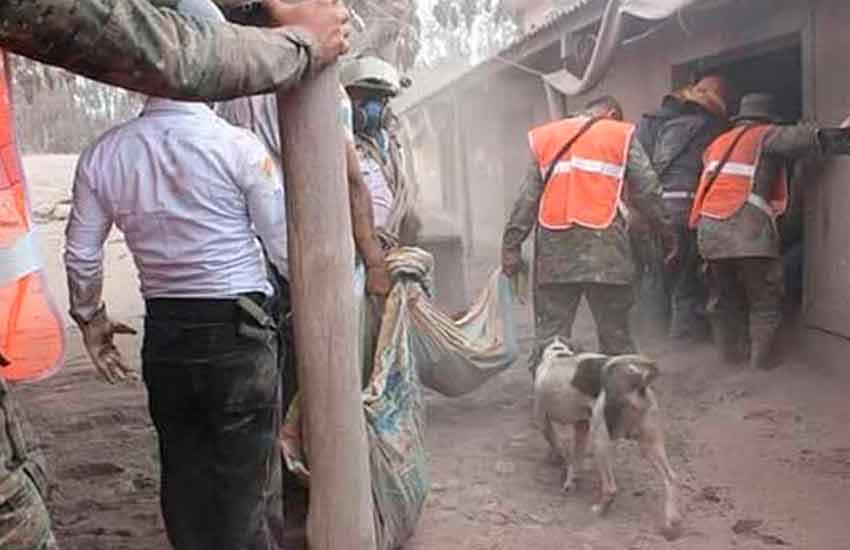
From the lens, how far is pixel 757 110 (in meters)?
6.34

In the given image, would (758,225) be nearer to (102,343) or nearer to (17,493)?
(102,343)

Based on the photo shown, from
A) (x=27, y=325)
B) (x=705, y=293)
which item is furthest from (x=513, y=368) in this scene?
(x=27, y=325)

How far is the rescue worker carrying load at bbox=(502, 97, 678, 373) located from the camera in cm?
557

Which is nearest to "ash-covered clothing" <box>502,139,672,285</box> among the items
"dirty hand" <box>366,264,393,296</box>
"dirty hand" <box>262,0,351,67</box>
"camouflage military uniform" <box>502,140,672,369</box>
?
"camouflage military uniform" <box>502,140,672,369</box>

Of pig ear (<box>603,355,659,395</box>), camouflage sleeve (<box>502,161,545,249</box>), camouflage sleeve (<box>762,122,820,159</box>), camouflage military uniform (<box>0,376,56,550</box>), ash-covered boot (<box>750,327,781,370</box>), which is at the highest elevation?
camouflage sleeve (<box>762,122,820,159</box>)

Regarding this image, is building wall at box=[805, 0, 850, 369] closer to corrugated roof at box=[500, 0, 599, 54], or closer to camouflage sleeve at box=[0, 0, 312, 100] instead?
corrugated roof at box=[500, 0, 599, 54]

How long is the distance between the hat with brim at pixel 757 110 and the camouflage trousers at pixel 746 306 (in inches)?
34.7

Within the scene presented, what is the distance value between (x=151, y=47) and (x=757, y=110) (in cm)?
534

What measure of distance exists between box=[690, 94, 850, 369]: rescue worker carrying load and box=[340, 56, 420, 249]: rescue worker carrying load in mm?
2280

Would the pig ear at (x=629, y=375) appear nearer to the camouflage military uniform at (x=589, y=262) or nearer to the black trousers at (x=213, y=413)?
the camouflage military uniform at (x=589, y=262)

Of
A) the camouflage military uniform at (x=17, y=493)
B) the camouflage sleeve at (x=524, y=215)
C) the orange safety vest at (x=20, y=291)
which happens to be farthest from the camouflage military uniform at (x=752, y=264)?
the camouflage military uniform at (x=17, y=493)

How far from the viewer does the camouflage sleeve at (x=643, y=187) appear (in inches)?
220

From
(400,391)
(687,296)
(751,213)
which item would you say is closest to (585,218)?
(751,213)

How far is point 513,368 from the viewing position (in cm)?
731
